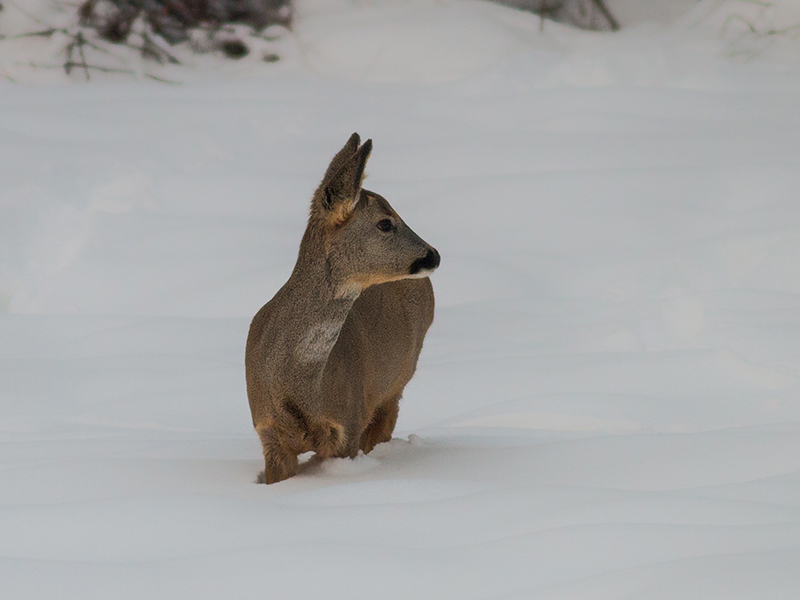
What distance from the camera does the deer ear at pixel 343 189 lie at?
3668mm

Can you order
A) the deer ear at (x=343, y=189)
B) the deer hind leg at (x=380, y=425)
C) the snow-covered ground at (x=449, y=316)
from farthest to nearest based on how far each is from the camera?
the deer hind leg at (x=380, y=425), the deer ear at (x=343, y=189), the snow-covered ground at (x=449, y=316)

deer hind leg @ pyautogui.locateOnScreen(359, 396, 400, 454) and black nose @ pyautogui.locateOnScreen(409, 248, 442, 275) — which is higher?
black nose @ pyautogui.locateOnScreen(409, 248, 442, 275)

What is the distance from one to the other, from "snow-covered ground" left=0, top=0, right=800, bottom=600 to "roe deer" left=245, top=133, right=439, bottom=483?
0.52 ft

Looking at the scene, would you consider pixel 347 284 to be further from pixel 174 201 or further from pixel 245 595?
pixel 174 201

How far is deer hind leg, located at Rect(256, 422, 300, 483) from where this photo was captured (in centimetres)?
391

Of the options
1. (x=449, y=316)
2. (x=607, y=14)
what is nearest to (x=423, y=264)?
(x=449, y=316)

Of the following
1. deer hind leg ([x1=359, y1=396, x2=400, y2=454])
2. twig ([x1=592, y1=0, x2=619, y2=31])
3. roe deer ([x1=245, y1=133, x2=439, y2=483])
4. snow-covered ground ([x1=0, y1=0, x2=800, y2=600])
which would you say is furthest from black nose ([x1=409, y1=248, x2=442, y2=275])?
twig ([x1=592, y1=0, x2=619, y2=31])

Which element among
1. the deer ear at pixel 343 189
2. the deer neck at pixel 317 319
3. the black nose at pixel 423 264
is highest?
the deer ear at pixel 343 189

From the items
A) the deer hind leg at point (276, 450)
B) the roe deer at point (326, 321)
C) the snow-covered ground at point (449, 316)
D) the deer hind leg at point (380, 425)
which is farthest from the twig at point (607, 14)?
the deer hind leg at point (276, 450)

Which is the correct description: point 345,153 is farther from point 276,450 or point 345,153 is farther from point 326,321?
point 276,450

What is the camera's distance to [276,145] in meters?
8.53

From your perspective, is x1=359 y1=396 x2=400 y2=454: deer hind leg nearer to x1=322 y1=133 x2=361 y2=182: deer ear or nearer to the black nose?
the black nose

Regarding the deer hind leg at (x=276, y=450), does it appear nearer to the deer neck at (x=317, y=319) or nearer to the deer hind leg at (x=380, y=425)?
the deer neck at (x=317, y=319)

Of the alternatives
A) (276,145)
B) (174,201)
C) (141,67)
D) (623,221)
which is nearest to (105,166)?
(174,201)
